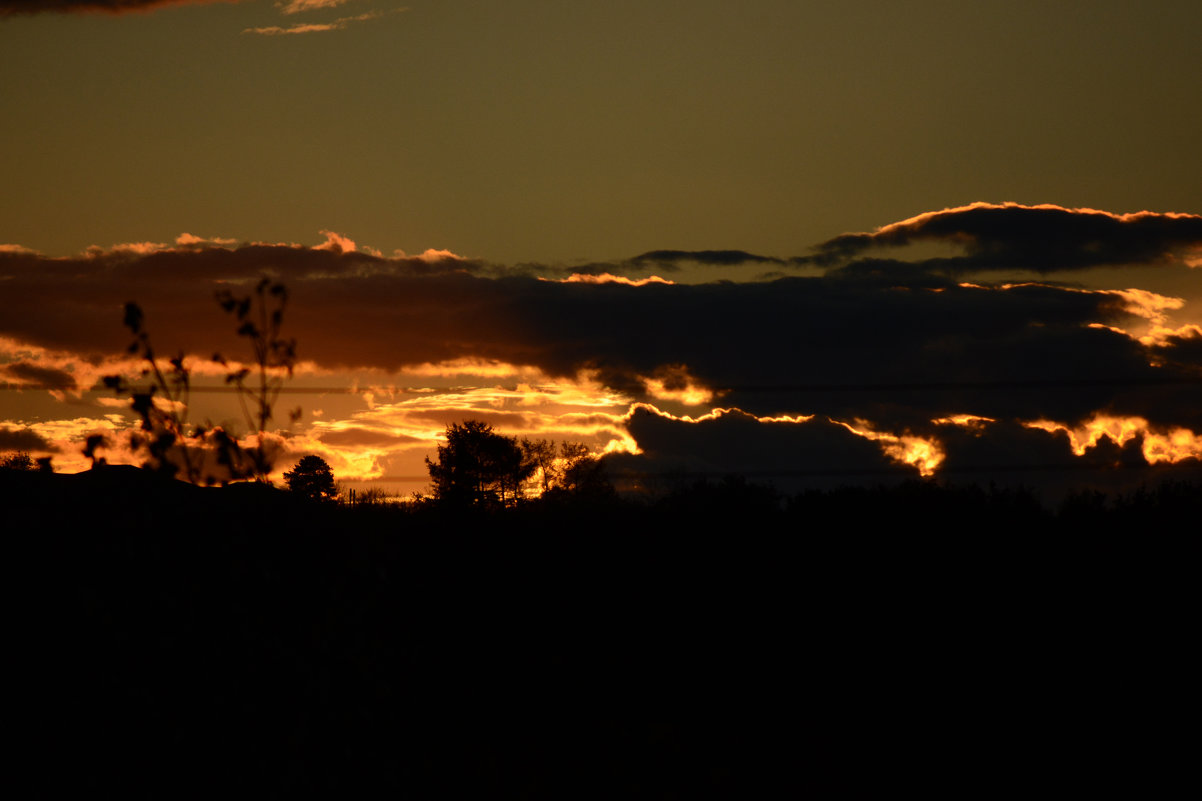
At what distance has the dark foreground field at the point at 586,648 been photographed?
1063 cm

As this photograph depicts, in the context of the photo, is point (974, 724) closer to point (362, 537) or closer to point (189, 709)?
point (362, 537)

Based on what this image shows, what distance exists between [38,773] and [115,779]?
66cm

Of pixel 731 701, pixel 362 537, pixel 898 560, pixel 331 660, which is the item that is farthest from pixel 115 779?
pixel 898 560

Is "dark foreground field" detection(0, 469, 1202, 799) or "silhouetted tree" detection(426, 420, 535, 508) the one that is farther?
"silhouetted tree" detection(426, 420, 535, 508)

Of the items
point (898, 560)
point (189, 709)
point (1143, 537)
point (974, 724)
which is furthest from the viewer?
point (1143, 537)

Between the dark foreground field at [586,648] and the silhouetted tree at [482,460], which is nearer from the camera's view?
the dark foreground field at [586,648]

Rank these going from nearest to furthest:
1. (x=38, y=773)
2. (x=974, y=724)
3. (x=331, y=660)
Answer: (x=38, y=773) → (x=331, y=660) → (x=974, y=724)

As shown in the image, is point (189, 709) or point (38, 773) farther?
point (189, 709)

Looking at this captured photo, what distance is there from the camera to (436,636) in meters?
18.7

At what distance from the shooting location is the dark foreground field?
34.9 ft

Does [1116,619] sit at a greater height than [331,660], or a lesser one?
lesser

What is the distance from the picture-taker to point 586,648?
19781 mm

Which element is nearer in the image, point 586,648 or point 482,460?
point 586,648

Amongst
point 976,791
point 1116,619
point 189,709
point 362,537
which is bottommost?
point 976,791
